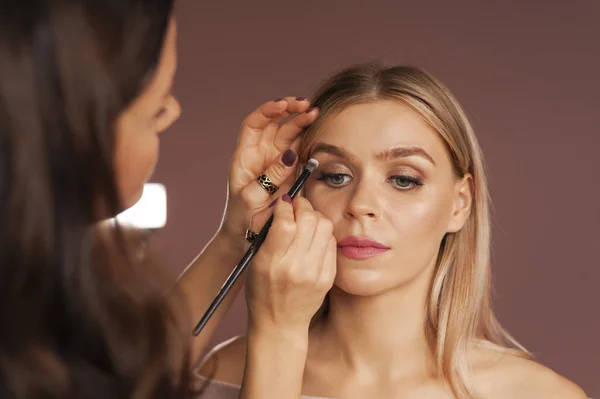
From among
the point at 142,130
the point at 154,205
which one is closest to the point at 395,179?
the point at 142,130

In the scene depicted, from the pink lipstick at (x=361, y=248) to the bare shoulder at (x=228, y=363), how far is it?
339mm

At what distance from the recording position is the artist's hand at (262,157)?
1707mm

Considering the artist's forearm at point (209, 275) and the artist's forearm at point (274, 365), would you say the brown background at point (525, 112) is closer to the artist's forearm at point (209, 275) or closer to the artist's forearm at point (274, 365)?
the artist's forearm at point (209, 275)

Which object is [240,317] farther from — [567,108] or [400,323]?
[400,323]

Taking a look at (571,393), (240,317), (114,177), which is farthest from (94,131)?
(240,317)

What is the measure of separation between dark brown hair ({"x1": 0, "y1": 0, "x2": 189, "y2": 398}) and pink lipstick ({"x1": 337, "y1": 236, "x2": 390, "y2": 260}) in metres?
0.66

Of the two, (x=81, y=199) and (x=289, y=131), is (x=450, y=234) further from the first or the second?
(x=81, y=199)

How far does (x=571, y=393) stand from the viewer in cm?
172

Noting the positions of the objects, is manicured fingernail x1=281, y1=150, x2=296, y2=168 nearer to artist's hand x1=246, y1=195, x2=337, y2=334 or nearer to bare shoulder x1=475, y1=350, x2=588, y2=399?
artist's hand x1=246, y1=195, x2=337, y2=334

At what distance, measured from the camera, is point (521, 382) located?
5.67 ft

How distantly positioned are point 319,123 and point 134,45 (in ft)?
2.76

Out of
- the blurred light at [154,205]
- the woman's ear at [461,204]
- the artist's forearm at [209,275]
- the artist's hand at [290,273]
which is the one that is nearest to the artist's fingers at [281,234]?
the artist's hand at [290,273]

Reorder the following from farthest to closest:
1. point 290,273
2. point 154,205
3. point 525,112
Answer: point 154,205
point 525,112
point 290,273

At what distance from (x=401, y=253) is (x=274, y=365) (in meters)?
0.42
